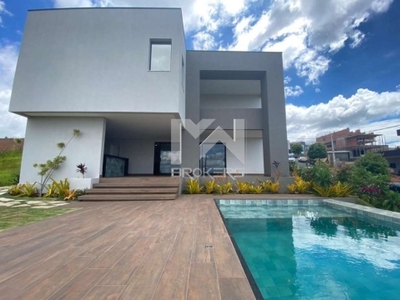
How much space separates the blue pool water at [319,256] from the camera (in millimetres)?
1783

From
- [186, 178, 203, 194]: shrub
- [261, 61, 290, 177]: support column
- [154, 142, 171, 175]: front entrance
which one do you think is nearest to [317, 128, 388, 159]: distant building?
[261, 61, 290, 177]: support column

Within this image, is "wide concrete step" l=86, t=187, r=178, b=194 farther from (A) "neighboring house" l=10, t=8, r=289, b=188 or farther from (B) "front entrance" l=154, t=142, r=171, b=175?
(B) "front entrance" l=154, t=142, r=171, b=175

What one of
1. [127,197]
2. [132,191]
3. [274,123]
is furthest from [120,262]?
[274,123]

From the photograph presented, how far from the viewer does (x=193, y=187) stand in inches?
288

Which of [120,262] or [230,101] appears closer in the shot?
[120,262]

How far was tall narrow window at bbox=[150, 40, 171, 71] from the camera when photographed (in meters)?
6.84

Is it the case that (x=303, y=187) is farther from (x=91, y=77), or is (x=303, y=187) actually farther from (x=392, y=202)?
(x=91, y=77)

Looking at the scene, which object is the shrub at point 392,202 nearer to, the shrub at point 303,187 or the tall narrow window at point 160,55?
the shrub at point 303,187

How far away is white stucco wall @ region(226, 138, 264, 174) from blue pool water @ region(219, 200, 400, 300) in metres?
6.94

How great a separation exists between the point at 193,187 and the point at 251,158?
5695 mm

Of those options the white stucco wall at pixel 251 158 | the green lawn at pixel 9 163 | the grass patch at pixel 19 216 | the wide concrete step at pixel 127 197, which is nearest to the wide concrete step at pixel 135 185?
the wide concrete step at pixel 127 197

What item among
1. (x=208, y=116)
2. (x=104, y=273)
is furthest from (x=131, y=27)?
(x=104, y=273)

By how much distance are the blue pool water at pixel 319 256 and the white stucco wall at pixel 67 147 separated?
18.2 ft

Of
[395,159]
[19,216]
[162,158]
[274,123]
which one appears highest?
[274,123]
